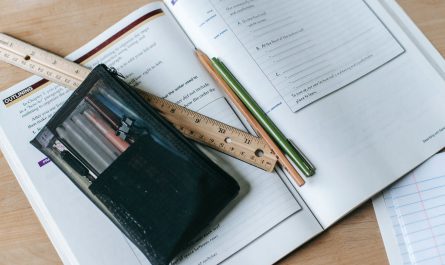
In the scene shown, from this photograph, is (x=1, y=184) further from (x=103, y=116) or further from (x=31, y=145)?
(x=103, y=116)

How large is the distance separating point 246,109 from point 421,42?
274 mm

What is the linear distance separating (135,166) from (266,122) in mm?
180

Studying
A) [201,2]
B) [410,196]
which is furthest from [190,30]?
[410,196]

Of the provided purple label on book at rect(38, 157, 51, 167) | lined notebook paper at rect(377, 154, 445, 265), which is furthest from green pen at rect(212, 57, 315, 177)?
purple label on book at rect(38, 157, 51, 167)

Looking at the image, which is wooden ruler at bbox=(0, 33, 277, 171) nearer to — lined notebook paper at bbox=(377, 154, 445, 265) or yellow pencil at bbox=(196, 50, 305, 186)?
yellow pencil at bbox=(196, 50, 305, 186)

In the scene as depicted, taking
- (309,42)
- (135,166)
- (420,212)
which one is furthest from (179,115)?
(420,212)

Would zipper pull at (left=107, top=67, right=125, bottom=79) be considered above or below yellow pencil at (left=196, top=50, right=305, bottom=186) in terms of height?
above

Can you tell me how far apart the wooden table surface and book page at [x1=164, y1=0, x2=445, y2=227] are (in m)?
0.03

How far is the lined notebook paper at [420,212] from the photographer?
537 millimetres

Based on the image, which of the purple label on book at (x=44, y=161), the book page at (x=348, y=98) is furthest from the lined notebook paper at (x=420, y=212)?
the purple label on book at (x=44, y=161)

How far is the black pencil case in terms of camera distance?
20.7 inches

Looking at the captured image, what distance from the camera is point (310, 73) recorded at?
60cm

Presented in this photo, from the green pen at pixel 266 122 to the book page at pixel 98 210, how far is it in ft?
0.10

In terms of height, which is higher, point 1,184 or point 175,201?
point 1,184
